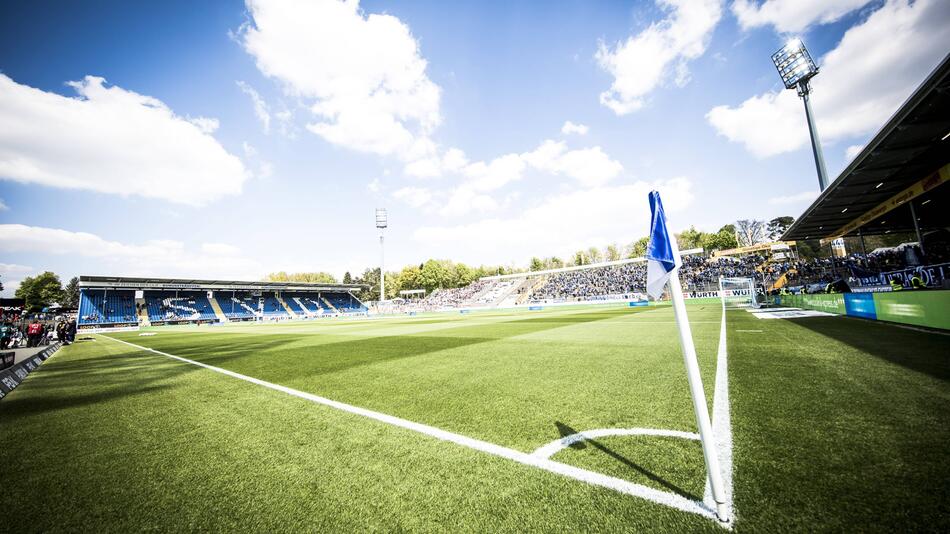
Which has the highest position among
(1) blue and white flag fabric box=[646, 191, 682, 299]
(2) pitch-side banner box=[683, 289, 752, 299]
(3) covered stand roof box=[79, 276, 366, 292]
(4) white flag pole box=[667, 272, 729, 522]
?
(3) covered stand roof box=[79, 276, 366, 292]

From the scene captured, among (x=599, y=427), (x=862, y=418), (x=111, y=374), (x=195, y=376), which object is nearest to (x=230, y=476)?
(x=599, y=427)

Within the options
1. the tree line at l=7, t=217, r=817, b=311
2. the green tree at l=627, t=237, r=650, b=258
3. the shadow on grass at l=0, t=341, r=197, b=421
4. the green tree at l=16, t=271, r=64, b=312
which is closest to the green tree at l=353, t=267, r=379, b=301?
the tree line at l=7, t=217, r=817, b=311

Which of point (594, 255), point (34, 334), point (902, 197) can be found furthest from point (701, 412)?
point (594, 255)

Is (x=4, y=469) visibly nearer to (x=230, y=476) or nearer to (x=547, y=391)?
(x=230, y=476)

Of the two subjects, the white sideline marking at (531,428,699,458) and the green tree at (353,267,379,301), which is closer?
the white sideline marking at (531,428,699,458)

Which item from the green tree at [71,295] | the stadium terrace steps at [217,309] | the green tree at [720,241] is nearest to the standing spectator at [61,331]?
the stadium terrace steps at [217,309]

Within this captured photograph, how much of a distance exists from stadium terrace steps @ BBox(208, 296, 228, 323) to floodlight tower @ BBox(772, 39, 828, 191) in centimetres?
7824

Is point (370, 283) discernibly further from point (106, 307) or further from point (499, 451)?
point (499, 451)

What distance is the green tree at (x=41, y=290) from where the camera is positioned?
252ft

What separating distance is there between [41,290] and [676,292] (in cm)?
12861

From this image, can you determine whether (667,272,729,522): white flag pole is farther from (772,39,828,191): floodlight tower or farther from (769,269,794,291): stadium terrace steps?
(772,39,828,191): floodlight tower

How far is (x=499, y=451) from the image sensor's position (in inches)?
123

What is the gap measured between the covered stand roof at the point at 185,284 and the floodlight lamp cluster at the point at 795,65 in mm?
73056

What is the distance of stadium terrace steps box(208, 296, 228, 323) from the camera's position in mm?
55338
